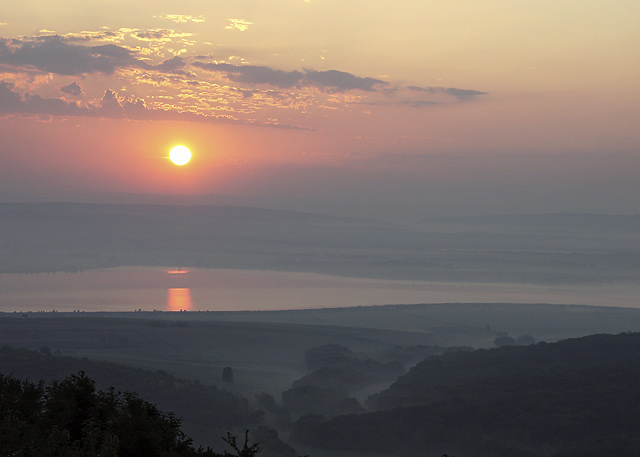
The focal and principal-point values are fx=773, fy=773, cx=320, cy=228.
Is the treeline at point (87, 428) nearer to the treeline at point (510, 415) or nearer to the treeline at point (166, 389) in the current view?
the treeline at point (166, 389)

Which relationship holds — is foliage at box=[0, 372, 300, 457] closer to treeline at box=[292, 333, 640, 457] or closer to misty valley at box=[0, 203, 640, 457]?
misty valley at box=[0, 203, 640, 457]

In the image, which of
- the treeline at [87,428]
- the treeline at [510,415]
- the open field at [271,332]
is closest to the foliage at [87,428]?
the treeline at [87,428]

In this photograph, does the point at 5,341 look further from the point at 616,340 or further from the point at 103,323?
the point at 616,340

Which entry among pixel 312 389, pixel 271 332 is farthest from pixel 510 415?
pixel 271 332

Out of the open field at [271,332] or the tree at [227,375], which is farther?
the open field at [271,332]

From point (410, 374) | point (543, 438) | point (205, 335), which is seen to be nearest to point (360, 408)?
point (410, 374)

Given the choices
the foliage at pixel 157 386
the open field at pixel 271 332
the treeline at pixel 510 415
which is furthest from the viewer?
the open field at pixel 271 332

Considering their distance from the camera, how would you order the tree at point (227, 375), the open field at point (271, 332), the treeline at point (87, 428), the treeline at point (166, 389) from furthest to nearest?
the open field at point (271, 332) → the tree at point (227, 375) → the treeline at point (166, 389) → the treeline at point (87, 428)

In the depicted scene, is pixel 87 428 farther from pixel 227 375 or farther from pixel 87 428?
pixel 227 375
